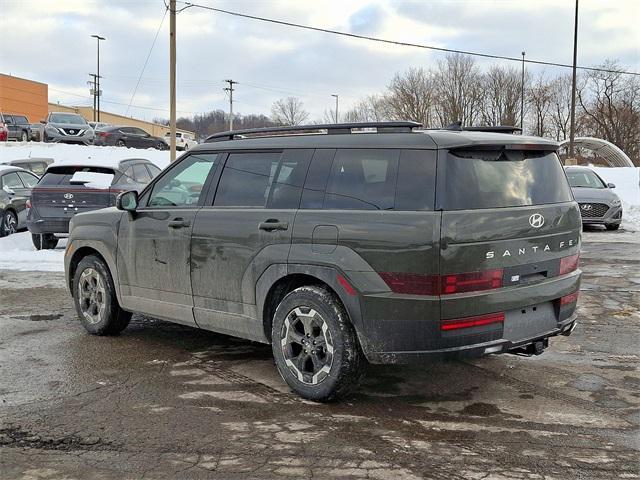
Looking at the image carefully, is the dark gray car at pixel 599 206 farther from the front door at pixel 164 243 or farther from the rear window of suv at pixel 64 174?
the front door at pixel 164 243

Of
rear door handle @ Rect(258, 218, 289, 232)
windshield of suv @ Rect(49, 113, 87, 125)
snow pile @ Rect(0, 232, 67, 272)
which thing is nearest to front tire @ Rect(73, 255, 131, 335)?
rear door handle @ Rect(258, 218, 289, 232)

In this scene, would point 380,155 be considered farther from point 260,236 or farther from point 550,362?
point 550,362

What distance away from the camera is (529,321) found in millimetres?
4285

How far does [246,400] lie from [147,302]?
1659 mm

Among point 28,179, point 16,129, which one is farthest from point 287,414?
point 16,129

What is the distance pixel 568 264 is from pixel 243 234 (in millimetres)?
2402

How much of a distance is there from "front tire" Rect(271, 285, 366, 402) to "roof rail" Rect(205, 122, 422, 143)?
3.86ft

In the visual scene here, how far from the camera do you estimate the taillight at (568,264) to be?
4527mm

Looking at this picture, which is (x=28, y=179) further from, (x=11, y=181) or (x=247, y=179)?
(x=247, y=179)

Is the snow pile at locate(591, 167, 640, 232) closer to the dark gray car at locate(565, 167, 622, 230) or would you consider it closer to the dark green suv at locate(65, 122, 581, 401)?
the dark gray car at locate(565, 167, 622, 230)

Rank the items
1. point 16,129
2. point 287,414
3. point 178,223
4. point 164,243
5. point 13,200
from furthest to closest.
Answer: point 16,129 < point 13,200 < point 164,243 < point 178,223 < point 287,414

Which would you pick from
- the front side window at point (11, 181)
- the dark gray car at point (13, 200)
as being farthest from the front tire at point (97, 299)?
the front side window at point (11, 181)

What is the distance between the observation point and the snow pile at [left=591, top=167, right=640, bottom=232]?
18517 millimetres

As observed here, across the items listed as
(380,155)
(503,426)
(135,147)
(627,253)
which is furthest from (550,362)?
(135,147)
